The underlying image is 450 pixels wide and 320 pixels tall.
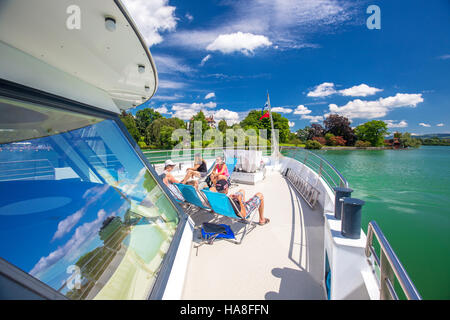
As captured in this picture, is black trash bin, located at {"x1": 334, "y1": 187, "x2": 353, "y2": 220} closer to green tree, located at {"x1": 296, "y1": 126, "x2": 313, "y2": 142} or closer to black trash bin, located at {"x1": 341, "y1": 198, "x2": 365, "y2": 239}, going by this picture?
black trash bin, located at {"x1": 341, "y1": 198, "x2": 365, "y2": 239}

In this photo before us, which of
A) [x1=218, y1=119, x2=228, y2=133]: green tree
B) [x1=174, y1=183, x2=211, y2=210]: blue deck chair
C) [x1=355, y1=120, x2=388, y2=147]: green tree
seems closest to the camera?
[x1=174, y1=183, x2=211, y2=210]: blue deck chair

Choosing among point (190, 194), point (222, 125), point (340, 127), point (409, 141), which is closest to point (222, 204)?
point (190, 194)

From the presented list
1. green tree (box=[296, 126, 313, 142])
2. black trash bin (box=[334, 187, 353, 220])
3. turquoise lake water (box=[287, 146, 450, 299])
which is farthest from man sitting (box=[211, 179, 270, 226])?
green tree (box=[296, 126, 313, 142])

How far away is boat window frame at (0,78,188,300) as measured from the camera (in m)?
0.99

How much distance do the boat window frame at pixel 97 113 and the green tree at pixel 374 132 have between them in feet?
166

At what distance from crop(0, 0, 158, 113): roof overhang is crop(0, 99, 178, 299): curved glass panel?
21 centimetres

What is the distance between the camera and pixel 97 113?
180 centimetres

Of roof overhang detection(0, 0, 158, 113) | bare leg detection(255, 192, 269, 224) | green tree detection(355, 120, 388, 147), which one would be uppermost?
green tree detection(355, 120, 388, 147)

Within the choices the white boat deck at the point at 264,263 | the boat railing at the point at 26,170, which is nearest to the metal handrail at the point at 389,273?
the white boat deck at the point at 264,263

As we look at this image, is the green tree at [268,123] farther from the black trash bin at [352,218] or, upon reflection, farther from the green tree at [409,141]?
the black trash bin at [352,218]

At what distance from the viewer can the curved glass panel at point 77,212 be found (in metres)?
0.97

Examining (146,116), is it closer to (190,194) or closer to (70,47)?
(190,194)

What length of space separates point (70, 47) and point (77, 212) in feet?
3.45
